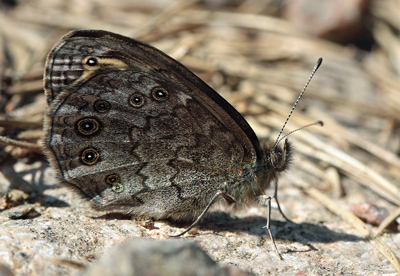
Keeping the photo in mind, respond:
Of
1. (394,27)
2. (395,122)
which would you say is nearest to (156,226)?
(395,122)

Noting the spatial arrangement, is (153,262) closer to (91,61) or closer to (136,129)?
(136,129)

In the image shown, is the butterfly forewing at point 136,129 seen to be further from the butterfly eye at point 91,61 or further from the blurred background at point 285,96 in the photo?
the blurred background at point 285,96

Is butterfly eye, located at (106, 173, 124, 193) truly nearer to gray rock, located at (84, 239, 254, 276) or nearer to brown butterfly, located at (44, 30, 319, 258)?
brown butterfly, located at (44, 30, 319, 258)

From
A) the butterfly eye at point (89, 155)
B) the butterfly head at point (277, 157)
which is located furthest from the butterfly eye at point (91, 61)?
the butterfly head at point (277, 157)

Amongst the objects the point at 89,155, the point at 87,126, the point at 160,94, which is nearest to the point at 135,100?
the point at 160,94

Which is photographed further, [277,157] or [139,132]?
[277,157]

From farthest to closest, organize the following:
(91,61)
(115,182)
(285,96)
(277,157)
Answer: (285,96) < (277,157) < (115,182) < (91,61)

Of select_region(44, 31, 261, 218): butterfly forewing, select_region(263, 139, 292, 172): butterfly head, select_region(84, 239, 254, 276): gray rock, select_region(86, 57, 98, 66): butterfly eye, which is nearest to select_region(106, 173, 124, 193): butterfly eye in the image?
select_region(44, 31, 261, 218): butterfly forewing
